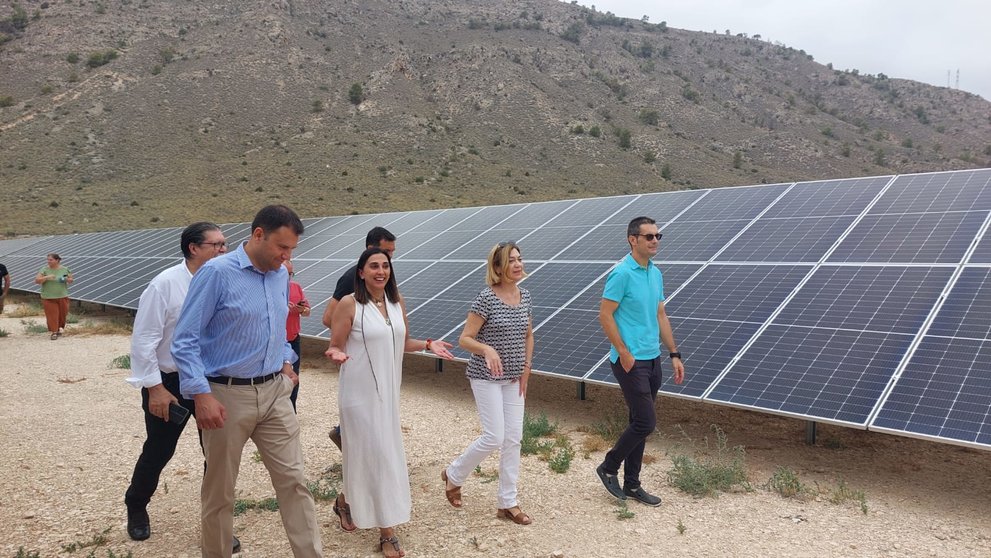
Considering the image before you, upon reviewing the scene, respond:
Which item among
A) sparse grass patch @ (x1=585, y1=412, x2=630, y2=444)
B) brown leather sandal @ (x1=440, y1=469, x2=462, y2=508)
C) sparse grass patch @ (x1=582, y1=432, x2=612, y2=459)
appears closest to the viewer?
brown leather sandal @ (x1=440, y1=469, x2=462, y2=508)

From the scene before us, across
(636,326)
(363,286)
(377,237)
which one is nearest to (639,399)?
(636,326)

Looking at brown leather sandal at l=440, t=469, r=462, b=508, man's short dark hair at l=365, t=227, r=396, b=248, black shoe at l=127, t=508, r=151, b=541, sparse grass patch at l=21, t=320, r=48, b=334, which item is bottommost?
sparse grass patch at l=21, t=320, r=48, b=334

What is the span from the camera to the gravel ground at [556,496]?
210 inches

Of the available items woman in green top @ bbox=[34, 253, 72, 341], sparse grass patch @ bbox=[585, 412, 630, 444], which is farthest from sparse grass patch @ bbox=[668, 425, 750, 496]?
woman in green top @ bbox=[34, 253, 72, 341]

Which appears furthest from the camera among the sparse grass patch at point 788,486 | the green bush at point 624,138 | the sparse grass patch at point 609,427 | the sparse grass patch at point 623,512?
the green bush at point 624,138

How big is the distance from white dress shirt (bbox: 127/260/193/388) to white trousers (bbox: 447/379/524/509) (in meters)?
2.22

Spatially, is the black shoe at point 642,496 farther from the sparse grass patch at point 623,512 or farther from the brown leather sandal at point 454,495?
the brown leather sandal at point 454,495

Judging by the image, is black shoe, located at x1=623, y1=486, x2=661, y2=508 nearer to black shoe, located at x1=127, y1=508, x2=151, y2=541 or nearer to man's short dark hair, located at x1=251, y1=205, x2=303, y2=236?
man's short dark hair, located at x1=251, y1=205, x2=303, y2=236

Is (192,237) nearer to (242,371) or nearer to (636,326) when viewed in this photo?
(242,371)

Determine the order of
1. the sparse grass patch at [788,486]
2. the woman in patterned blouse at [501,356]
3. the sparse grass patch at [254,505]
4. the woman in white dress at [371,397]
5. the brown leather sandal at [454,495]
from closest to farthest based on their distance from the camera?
the woman in white dress at [371,397] < the woman in patterned blouse at [501,356] < the brown leather sandal at [454,495] < the sparse grass patch at [254,505] < the sparse grass patch at [788,486]

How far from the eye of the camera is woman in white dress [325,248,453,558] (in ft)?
16.0

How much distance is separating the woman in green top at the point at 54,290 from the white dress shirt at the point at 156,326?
12657 millimetres

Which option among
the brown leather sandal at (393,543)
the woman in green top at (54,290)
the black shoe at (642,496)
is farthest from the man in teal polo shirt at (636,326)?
the woman in green top at (54,290)

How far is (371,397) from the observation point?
4.89m
